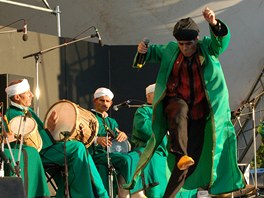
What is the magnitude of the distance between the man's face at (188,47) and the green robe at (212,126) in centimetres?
8

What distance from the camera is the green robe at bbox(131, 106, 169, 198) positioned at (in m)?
8.55

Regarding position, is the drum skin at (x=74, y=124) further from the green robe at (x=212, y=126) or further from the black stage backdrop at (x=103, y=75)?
the black stage backdrop at (x=103, y=75)

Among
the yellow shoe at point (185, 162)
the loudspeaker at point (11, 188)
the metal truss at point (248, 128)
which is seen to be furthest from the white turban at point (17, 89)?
the metal truss at point (248, 128)

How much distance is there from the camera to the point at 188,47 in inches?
235

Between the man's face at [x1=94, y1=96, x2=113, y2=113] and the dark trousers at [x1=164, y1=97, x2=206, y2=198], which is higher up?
the man's face at [x1=94, y1=96, x2=113, y2=113]

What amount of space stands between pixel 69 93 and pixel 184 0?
9.39ft

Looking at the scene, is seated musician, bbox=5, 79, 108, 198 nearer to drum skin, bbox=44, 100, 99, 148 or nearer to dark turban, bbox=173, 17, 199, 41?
drum skin, bbox=44, 100, 99, 148

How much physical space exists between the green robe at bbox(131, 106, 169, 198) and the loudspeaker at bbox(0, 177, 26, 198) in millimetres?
4018

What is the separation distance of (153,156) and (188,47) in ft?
9.16

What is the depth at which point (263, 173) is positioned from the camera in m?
10.6

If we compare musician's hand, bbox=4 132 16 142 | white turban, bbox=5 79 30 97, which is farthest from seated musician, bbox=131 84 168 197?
musician's hand, bbox=4 132 16 142

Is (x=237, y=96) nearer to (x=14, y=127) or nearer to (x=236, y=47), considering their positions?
(x=236, y=47)

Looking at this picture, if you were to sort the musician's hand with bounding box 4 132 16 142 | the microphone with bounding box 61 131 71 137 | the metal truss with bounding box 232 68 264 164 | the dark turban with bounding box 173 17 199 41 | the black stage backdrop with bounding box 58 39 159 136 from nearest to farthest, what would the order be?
the dark turban with bounding box 173 17 199 41
the musician's hand with bounding box 4 132 16 142
the microphone with bounding box 61 131 71 137
the black stage backdrop with bounding box 58 39 159 136
the metal truss with bounding box 232 68 264 164

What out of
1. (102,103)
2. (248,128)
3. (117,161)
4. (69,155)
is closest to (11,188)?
(69,155)
